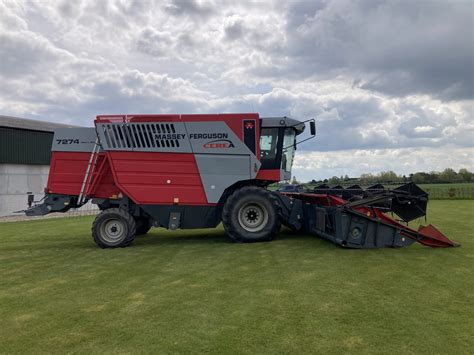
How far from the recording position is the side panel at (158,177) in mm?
9773

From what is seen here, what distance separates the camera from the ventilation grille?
975 cm

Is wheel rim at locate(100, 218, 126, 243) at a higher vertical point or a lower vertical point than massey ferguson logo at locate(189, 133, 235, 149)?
lower

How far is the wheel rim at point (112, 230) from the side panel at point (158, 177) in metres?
0.72

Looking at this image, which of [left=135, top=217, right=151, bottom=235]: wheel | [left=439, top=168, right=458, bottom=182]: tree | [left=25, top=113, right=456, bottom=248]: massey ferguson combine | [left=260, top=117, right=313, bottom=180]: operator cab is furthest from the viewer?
[left=439, top=168, right=458, bottom=182]: tree

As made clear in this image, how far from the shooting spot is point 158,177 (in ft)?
32.3

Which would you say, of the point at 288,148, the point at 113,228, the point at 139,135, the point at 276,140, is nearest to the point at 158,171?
the point at 139,135

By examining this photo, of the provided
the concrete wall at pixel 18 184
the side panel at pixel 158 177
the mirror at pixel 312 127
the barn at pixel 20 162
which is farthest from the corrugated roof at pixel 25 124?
the mirror at pixel 312 127

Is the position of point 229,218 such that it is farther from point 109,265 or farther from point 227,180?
point 109,265

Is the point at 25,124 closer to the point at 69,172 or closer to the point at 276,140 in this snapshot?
the point at 69,172

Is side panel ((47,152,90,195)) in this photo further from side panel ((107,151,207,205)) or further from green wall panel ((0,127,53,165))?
green wall panel ((0,127,53,165))

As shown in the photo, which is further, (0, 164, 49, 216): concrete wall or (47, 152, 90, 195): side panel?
(0, 164, 49, 216): concrete wall

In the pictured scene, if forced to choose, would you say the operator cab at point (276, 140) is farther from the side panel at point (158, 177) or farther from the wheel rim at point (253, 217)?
the side panel at point (158, 177)

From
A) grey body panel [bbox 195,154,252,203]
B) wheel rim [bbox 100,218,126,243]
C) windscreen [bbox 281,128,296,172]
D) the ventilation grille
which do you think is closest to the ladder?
the ventilation grille

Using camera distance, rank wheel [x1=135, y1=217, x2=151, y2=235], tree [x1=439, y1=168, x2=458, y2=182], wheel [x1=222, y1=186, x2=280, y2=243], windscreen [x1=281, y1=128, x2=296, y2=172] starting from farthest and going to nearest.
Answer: tree [x1=439, y1=168, x2=458, y2=182]
wheel [x1=135, y1=217, x2=151, y2=235]
windscreen [x1=281, y1=128, x2=296, y2=172]
wheel [x1=222, y1=186, x2=280, y2=243]
